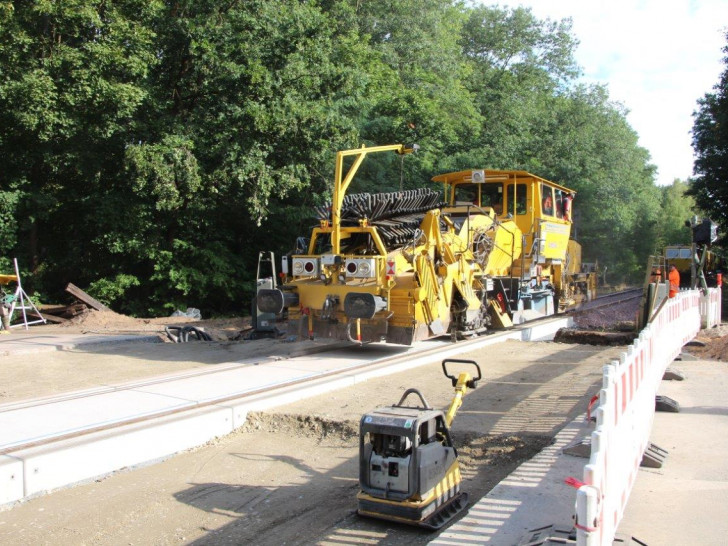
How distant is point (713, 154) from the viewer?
27203mm

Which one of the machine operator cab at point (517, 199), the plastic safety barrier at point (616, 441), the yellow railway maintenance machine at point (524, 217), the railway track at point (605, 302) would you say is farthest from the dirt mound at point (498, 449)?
the railway track at point (605, 302)

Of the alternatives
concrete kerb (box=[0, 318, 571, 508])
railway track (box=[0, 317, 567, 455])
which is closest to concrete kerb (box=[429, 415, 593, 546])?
concrete kerb (box=[0, 318, 571, 508])

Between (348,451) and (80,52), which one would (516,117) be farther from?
(348,451)

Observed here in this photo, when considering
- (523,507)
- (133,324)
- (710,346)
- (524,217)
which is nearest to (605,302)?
(524,217)

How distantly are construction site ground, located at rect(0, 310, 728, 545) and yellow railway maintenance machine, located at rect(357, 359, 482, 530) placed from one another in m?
0.18

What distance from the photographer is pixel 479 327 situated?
13.0m

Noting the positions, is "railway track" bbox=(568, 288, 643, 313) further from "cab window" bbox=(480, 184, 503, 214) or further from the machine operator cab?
"cab window" bbox=(480, 184, 503, 214)

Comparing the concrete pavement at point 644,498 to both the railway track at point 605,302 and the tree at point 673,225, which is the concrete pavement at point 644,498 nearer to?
the railway track at point 605,302

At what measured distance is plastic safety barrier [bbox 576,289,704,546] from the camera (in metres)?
2.91

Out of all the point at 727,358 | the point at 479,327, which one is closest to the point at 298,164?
the point at 479,327

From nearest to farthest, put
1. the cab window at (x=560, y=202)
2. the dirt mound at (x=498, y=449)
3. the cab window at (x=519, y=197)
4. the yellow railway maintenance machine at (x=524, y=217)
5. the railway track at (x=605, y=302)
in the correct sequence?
the dirt mound at (x=498, y=449), the yellow railway maintenance machine at (x=524, y=217), the cab window at (x=519, y=197), the cab window at (x=560, y=202), the railway track at (x=605, y=302)

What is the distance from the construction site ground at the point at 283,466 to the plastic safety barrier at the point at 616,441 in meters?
0.66

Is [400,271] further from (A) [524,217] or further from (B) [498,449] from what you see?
(A) [524,217]

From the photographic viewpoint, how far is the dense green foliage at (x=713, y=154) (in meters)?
26.1
